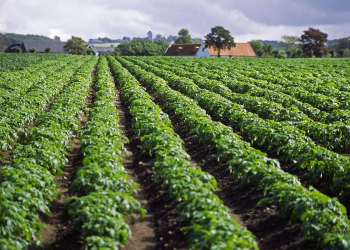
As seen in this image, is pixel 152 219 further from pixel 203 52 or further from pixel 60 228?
pixel 203 52

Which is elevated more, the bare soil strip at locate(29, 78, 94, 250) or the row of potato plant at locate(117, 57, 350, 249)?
the row of potato plant at locate(117, 57, 350, 249)

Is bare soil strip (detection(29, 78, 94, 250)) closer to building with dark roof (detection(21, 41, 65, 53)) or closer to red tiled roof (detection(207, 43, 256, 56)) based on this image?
red tiled roof (detection(207, 43, 256, 56))

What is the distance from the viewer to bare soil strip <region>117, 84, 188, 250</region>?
5855 mm

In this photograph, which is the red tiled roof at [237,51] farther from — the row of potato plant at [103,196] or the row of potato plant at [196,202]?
the row of potato plant at [103,196]

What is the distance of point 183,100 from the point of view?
14.1 metres

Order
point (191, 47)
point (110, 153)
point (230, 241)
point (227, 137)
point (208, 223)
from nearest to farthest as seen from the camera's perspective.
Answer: point (230, 241)
point (208, 223)
point (110, 153)
point (227, 137)
point (191, 47)

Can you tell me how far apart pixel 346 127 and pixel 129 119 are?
356 inches

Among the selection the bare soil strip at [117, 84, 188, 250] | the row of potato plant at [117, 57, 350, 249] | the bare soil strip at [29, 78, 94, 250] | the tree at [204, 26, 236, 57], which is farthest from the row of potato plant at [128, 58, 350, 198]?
the tree at [204, 26, 236, 57]

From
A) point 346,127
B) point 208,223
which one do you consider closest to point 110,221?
point 208,223

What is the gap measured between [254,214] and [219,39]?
86.6 meters

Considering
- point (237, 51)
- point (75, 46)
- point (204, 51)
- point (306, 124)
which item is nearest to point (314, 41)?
point (237, 51)

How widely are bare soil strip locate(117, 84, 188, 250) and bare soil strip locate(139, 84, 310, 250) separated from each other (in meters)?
1.43

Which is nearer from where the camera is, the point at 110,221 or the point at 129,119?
the point at 110,221

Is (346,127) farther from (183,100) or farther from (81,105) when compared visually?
(81,105)
